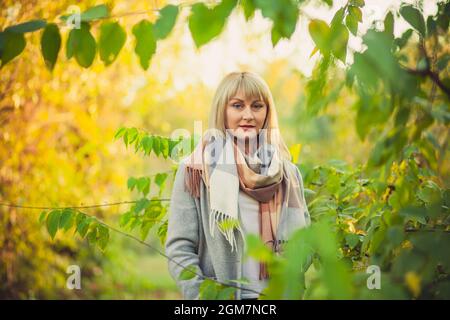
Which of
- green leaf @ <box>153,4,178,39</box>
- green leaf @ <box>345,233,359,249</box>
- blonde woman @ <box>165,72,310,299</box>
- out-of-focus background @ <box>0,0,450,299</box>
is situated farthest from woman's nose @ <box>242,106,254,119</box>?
out-of-focus background @ <box>0,0,450,299</box>

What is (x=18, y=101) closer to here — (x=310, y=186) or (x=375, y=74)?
(x=310, y=186)

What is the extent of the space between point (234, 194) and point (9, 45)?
3.67 feet

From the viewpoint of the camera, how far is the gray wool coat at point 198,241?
195 cm

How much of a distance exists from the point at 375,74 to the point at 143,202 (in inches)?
67.3

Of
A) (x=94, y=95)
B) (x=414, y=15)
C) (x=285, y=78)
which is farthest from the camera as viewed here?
(x=285, y=78)

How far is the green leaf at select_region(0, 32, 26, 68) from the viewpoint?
1.05 meters

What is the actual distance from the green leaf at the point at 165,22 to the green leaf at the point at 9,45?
296 mm

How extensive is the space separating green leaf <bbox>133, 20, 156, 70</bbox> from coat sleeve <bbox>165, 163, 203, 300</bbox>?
3.36ft

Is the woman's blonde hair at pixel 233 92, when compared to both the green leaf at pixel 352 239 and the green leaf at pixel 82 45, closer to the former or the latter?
the green leaf at pixel 352 239

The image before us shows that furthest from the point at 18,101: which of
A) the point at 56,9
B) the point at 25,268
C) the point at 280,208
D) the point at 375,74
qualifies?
the point at 375,74

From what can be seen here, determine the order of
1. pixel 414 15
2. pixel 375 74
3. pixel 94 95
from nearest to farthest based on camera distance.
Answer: pixel 375 74 < pixel 414 15 < pixel 94 95

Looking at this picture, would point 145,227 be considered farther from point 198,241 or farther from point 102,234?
point 102,234
